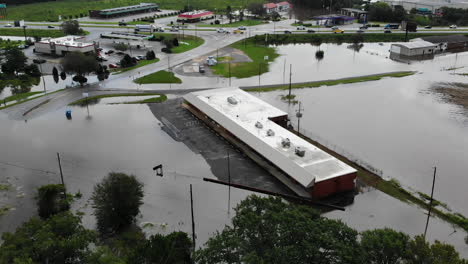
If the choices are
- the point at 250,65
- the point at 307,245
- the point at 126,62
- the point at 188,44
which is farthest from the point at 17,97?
the point at 307,245

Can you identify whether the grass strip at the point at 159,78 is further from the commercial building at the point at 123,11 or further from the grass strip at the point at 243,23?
the commercial building at the point at 123,11

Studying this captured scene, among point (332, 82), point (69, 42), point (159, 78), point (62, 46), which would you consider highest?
point (69, 42)

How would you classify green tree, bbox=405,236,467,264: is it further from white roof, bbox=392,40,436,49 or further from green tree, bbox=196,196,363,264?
white roof, bbox=392,40,436,49

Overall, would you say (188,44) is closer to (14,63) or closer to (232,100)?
(14,63)

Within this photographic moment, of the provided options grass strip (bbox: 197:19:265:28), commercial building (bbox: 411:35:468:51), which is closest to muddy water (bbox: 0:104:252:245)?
grass strip (bbox: 197:19:265:28)

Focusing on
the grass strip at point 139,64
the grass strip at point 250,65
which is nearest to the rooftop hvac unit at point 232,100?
the grass strip at point 250,65

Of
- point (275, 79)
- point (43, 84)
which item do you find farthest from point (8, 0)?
point (275, 79)
